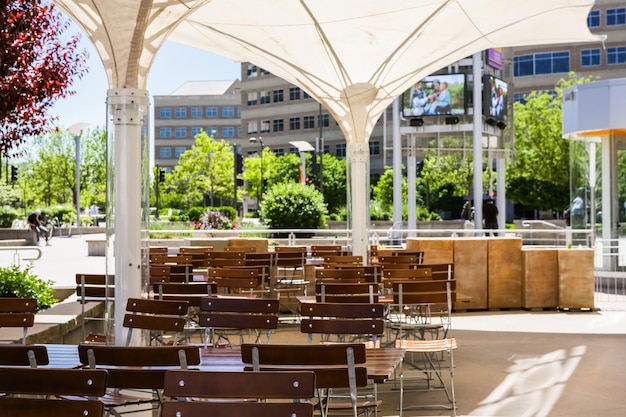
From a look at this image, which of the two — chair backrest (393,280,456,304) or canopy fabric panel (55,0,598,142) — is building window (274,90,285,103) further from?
chair backrest (393,280,456,304)

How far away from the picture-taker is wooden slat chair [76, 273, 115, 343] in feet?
27.8

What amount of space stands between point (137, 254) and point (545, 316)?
9.15 m

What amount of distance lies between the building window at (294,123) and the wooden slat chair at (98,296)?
82532 millimetres

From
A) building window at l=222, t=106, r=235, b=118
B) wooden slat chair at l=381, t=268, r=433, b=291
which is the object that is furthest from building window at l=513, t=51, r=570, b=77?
wooden slat chair at l=381, t=268, r=433, b=291

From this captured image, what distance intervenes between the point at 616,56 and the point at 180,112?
71364 mm

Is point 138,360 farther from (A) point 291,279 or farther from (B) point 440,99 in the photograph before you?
(B) point 440,99

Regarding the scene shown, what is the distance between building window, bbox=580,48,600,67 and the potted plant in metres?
69.0

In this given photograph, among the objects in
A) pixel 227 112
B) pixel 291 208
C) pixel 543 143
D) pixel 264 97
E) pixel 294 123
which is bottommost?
pixel 291 208

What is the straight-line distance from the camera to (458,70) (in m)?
43.7

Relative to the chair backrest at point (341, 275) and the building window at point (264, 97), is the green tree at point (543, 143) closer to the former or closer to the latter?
the building window at point (264, 97)

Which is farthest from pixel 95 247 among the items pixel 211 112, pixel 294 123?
pixel 211 112

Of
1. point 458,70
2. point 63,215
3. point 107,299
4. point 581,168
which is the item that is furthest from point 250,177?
point 107,299

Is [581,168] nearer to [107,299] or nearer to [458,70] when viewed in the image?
[107,299]

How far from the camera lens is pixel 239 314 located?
22.7 ft
